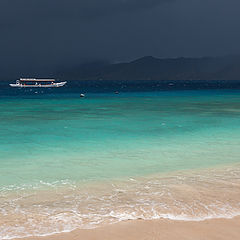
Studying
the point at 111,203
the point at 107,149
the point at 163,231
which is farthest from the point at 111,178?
the point at 107,149

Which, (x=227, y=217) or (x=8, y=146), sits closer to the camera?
(x=227, y=217)

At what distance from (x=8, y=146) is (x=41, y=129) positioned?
7.30 metres

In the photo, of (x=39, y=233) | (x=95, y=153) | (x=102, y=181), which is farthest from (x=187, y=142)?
(x=39, y=233)

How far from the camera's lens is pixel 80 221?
841cm

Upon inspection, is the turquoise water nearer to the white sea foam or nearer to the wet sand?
the white sea foam

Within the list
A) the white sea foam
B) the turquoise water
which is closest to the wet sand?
the white sea foam

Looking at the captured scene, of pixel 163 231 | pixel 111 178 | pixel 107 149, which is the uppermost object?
pixel 163 231

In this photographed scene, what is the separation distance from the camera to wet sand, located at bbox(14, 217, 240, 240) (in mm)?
7504

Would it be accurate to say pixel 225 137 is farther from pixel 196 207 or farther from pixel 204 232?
pixel 204 232

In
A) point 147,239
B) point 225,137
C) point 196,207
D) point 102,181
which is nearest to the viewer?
point 147,239

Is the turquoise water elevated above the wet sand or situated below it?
below

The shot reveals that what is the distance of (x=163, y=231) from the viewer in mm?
7812

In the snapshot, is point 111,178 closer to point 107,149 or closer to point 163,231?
point 163,231

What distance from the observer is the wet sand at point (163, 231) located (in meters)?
7.50
